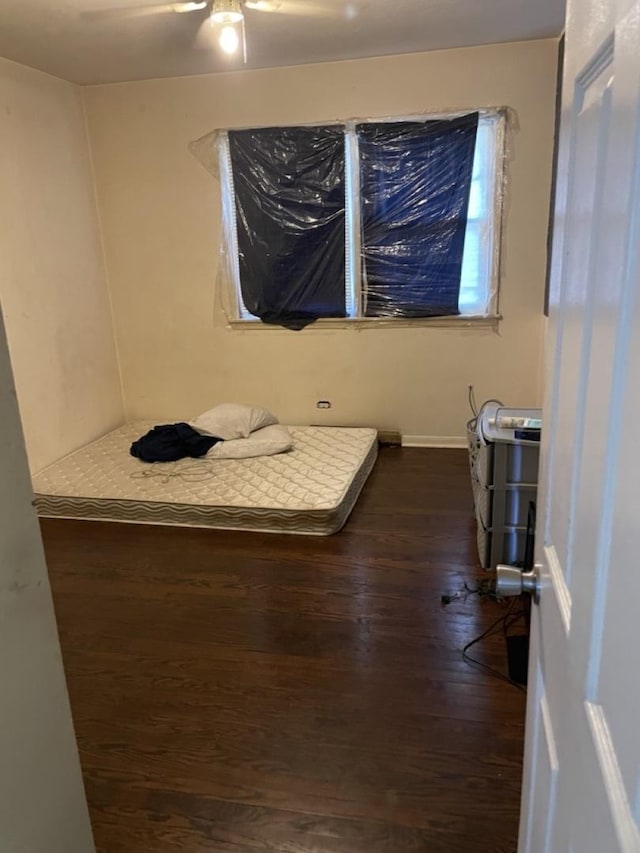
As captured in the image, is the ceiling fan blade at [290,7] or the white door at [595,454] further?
the ceiling fan blade at [290,7]

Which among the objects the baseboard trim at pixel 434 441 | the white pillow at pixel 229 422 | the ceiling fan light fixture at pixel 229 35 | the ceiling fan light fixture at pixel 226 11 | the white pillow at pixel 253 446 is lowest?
the baseboard trim at pixel 434 441

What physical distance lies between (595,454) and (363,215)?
12.0ft

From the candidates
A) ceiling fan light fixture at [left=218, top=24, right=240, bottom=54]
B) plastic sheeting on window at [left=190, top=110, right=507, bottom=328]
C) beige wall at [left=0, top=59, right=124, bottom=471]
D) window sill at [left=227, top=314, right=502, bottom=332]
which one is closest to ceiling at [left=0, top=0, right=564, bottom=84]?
ceiling fan light fixture at [left=218, top=24, right=240, bottom=54]

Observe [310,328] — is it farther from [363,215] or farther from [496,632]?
[496,632]

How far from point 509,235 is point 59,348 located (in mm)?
2910

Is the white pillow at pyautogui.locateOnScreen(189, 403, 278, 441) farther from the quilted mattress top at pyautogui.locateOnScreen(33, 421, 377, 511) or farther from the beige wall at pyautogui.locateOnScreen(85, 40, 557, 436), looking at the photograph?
the beige wall at pyautogui.locateOnScreen(85, 40, 557, 436)

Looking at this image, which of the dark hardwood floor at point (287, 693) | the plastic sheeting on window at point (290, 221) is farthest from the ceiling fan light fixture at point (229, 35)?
the dark hardwood floor at point (287, 693)

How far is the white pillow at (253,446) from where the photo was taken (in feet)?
12.4

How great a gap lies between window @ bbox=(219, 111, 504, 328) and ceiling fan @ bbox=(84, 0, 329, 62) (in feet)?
3.29

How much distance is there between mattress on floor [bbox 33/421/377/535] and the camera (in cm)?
314

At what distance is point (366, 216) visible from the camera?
400 cm

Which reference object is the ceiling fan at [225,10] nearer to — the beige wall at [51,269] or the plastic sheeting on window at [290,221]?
the plastic sheeting on window at [290,221]

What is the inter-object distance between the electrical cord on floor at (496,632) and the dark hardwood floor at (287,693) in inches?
1.2

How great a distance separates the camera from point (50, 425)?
3.95m
